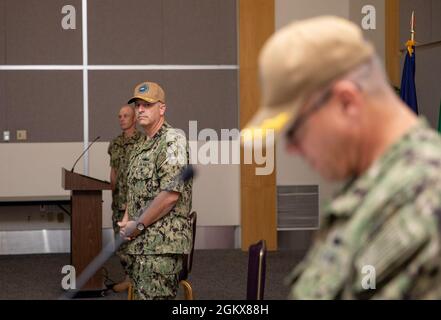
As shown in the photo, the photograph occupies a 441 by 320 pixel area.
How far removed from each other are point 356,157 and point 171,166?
8.74 feet

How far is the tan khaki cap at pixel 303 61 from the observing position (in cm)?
93

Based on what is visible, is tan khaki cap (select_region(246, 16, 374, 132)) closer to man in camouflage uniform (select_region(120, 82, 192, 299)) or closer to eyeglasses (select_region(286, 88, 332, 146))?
eyeglasses (select_region(286, 88, 332, 146))

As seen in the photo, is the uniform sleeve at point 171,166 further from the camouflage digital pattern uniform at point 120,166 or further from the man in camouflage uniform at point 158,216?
the camouflage digital pattern uniform at point 120,166

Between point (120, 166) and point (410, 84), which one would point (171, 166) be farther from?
point (410, 84)

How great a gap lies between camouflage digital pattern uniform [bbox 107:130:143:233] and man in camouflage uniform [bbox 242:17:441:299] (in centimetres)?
527

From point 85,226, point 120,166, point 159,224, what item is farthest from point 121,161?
point 159,224

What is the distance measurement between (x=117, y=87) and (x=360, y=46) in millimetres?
8061

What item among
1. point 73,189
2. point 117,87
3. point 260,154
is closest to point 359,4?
point 260,154

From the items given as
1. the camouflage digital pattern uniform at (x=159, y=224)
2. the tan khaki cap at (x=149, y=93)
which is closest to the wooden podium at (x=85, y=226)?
the tan khaki cap at (x=149, y=93)

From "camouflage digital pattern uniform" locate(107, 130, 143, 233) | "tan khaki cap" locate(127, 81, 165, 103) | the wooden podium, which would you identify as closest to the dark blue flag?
"camouflage digital pattern uniform" locate(107, 130, 143, 233)

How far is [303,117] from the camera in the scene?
0.97 meters
